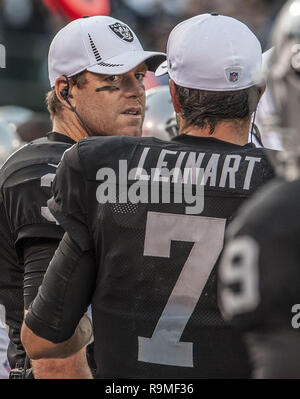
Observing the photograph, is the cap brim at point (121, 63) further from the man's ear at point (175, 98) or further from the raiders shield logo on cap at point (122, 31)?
the man's ear at point (175, 98)

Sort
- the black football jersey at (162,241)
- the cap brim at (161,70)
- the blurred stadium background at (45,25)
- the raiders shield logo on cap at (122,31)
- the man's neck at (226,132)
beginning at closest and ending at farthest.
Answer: the black football jersey at (162,241) → the man's neck at (226,132) → the cap brim at (161,70) → the raiders shield logo on cap at (122,31) → the blurred stadium background at (45,25)

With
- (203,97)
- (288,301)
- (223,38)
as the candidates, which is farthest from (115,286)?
(288,301)

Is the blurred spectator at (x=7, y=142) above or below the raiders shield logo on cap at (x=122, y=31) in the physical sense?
below

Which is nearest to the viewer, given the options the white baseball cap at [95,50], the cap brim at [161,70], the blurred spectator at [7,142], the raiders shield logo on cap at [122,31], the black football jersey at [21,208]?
the black football jersey at [21,208]

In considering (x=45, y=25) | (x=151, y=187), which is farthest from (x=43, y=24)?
(x=151, y=187)

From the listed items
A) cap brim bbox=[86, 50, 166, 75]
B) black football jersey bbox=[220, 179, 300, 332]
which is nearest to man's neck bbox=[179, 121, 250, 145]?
cap brim bbox=[86, 50, 166, 75]

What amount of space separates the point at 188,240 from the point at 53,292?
403 millimetres

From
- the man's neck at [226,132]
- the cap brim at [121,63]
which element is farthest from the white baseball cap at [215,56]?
the cap brim at [121,63]

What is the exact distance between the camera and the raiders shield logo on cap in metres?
3.44

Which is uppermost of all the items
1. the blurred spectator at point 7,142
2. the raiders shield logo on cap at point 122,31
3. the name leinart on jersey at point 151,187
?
the raiders shield logo on cap at point 122,31

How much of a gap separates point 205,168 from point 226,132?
17cm

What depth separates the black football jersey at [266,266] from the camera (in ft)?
5.29

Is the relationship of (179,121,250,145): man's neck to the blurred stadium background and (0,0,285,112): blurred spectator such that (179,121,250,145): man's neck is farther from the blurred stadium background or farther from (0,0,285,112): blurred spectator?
(0,0,285,112): blurred spectator

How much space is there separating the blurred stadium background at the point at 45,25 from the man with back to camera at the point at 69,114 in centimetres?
687
